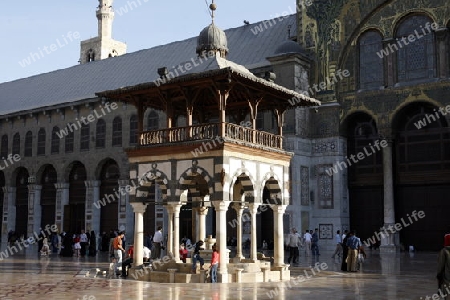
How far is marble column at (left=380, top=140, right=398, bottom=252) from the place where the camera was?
80.0 ft

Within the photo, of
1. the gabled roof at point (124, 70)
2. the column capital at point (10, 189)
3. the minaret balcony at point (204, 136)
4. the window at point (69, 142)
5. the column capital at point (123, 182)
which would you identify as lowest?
the column capital at point (10, 189)

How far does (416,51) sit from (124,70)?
63.6 feet

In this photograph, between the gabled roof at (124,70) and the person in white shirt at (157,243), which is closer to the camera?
the person in white shirt at (157,243)

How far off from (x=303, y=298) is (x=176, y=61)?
2498 centimetres

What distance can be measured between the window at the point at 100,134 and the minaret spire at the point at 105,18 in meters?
24.0

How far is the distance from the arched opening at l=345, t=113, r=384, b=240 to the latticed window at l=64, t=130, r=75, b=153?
1728 centimetres

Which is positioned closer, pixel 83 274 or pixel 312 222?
pixel 83 274

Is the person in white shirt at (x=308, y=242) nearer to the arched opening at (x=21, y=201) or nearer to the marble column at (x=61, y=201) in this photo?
the marble column at (x=61, y=201)

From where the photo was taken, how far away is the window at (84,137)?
34.6 meters

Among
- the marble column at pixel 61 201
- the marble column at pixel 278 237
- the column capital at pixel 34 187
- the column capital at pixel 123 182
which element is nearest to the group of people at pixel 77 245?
the column capital at pixel 123 182

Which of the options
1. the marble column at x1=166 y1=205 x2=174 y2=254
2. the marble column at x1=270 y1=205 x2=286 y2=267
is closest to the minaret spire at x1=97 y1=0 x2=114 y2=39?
the marble column at x1=166 y1=205 x2=174 y2=254

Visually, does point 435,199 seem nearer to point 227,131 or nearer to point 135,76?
point 227,131

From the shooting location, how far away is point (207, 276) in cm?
1480

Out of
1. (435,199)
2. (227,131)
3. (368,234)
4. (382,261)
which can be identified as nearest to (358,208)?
(368,234)
